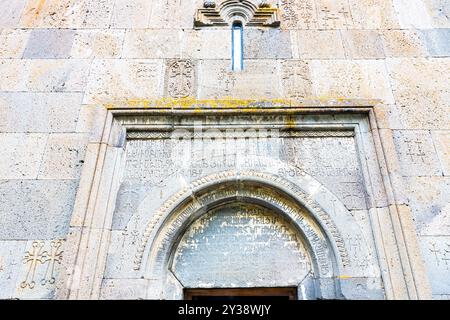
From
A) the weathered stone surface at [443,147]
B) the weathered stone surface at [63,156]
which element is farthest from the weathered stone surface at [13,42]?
the weathered stone surface at [443,147]

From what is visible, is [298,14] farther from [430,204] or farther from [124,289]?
[124,289]

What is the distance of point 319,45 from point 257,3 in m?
1.10

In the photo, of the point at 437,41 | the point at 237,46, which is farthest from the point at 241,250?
the point at 437,41

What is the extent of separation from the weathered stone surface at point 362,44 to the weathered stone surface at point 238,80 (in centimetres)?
100

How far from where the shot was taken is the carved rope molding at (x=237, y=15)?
5230mm

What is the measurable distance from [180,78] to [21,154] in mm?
1959

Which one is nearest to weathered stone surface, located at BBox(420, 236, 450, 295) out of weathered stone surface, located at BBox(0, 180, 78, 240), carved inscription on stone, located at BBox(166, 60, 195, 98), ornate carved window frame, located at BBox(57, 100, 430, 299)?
ornate carved window frame, located at BBox(57, 100, 430, 299)

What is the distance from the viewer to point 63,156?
4.30 metres

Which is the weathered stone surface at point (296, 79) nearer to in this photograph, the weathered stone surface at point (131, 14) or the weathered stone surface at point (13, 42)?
the weathered stone surface at point (131, 14)

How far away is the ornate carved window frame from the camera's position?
3.56m

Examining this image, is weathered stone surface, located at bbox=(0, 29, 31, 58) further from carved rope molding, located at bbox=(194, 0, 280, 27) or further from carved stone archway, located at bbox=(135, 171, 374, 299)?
carved stone archway, located at bbox=(135, 171, 374, 299)

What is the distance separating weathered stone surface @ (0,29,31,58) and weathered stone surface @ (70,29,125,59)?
2.16 feet
